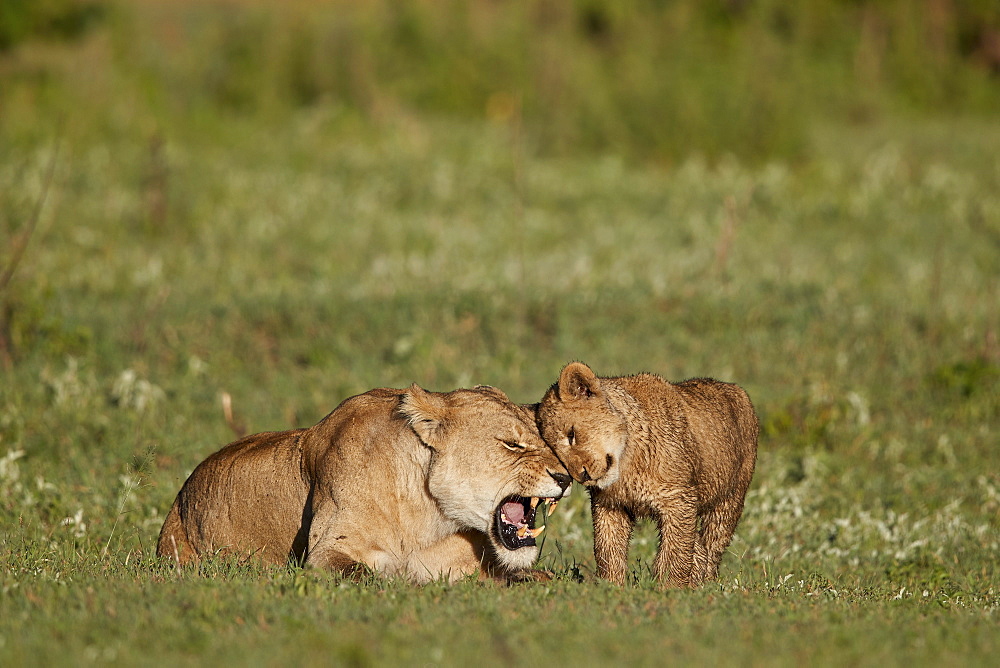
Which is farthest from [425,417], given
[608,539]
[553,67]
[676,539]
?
[553,67]

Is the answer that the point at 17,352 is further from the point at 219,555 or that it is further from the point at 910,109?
the point at 910,109

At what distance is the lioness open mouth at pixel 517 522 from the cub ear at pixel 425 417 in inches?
17.5

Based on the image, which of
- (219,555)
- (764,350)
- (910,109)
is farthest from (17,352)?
(910,109)

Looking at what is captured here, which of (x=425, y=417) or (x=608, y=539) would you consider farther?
(x=608, y=539)

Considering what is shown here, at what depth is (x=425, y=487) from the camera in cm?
588

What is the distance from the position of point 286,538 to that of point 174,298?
663 cm

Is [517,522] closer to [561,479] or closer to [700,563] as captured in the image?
[561,479]

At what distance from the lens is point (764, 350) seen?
1145 centimetres

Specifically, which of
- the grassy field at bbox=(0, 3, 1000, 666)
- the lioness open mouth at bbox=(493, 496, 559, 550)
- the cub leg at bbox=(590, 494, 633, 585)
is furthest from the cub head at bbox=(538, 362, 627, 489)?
the grassy field at bbox=(0, 3, 1000, 666)

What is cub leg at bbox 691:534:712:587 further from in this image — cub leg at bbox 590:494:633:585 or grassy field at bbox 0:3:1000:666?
cub leg at bbox 590:494:633:585

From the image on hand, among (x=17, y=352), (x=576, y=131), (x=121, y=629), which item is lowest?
(x=17, y=352)

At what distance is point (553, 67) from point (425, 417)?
667 inches

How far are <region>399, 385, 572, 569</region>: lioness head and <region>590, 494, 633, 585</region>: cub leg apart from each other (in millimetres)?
456

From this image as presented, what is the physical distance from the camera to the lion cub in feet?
19.1
